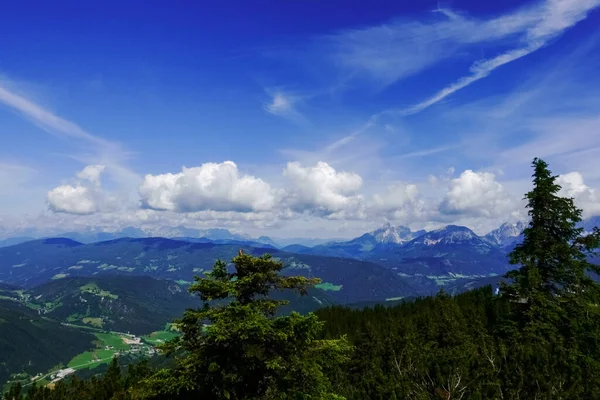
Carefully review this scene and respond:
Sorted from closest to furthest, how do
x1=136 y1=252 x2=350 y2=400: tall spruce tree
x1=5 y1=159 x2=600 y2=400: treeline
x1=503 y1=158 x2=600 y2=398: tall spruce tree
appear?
x1=136 y1=252 x2=350 y2=400: tall spruce tree
x1=5 y1=159 x2=600 y2=400: treeline
x1=503 y1=158 x2=600 y2=398: tall spruce tree

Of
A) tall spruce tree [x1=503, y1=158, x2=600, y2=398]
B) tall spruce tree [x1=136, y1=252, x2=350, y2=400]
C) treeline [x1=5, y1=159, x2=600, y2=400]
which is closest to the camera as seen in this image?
tall spruce tree [x1=136, y1=252, x2=350, y2=400]

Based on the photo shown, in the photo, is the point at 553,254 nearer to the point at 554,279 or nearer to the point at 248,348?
the point at 554,279

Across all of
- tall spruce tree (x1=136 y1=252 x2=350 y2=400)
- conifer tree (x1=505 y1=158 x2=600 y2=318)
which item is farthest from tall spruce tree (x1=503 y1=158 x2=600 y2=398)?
tall spruce tree (x1=136 y1=252 x2=350 y2=400)

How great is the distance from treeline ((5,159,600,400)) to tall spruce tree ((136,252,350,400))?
5cm

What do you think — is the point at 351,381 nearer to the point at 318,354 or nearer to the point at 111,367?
the point at 111,367

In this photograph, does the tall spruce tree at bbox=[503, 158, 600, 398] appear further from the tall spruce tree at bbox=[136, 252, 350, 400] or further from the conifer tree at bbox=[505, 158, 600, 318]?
the tall spruce tree at bbox=[136, 252, 350, 400]

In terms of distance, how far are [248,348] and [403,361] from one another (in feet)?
124

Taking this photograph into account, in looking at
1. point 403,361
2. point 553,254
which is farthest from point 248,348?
point 403,361

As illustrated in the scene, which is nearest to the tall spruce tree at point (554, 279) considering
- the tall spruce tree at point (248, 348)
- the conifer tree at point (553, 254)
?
the conifer tree at point (553, 254)

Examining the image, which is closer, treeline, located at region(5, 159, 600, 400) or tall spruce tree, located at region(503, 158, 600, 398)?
treeline, located at region(5, 159, 600, 400)

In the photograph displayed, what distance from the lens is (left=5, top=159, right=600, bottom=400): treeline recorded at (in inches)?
721

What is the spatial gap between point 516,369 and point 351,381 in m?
31.6

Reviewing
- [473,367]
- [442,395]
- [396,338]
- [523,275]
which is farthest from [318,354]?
[396,338]

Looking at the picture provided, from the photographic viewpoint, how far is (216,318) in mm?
18266
